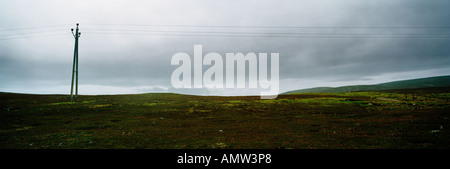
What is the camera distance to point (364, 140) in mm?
16875

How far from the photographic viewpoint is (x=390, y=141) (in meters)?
16.1

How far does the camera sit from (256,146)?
618 inches
